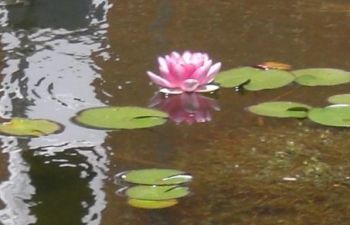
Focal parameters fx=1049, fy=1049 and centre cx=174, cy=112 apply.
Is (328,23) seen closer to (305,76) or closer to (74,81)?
(305,76)

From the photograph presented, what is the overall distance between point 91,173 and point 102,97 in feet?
1.43

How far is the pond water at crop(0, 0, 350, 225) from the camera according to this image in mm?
1667

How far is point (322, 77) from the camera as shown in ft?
7.66

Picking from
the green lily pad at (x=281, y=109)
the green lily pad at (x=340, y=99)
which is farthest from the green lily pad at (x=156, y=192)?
the green lily pad at (x=340, y=99)

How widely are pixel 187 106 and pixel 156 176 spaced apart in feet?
1.49

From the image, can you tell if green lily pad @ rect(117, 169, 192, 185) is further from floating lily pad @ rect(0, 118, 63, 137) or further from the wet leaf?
the wet leaf

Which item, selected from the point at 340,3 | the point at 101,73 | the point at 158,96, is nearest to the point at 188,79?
the point at 158,96

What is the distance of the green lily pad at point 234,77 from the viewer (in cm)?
231

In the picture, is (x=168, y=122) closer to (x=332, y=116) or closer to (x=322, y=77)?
(x=332, y=116)

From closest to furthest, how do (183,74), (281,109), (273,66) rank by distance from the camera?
(281,109) < (183,74) < (273,66)

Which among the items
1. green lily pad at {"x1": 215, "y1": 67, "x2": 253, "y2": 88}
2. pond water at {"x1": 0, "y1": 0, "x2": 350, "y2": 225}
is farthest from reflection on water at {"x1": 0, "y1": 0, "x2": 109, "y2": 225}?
green lily pad at {"x1": 215, "y1": 67, "x2": 253, "y2": 88}

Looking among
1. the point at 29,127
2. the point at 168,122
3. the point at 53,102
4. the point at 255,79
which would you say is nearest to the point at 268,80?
the point at 255,79

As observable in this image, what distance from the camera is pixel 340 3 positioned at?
3.08 metres

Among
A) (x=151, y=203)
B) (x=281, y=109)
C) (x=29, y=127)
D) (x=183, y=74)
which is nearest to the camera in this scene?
(x=151, y=203)
